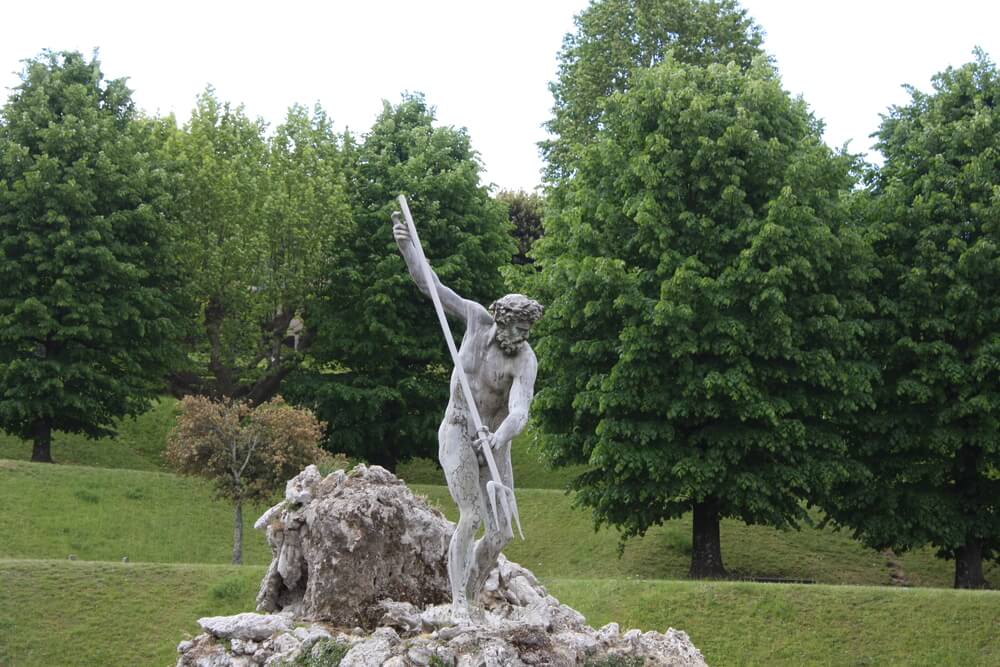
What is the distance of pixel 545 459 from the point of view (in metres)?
30.2

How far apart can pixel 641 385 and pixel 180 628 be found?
1112cm

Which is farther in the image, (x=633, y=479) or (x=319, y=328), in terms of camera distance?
(x=319, y=328)

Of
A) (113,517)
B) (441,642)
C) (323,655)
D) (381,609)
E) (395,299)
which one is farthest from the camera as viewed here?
(395,299)

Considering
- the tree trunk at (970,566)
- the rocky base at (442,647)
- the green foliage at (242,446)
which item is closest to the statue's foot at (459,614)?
the rocky base at (442,647)

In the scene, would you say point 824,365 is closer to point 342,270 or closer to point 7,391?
point 342,270

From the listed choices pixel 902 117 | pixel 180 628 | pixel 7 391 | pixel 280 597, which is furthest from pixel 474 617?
pixel 7 391

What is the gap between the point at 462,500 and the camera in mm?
14367

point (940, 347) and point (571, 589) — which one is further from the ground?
point (940, 347)

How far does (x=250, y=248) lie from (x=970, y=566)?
23446 mm

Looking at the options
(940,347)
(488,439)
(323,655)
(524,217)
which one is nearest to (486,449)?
(488,439)

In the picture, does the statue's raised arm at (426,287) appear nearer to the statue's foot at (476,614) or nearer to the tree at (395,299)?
the statue's foot at (476,614)

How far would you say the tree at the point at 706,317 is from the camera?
27375 mm

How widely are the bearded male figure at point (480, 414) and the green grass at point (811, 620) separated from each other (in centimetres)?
953

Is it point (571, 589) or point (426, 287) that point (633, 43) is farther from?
point (426, 287)
